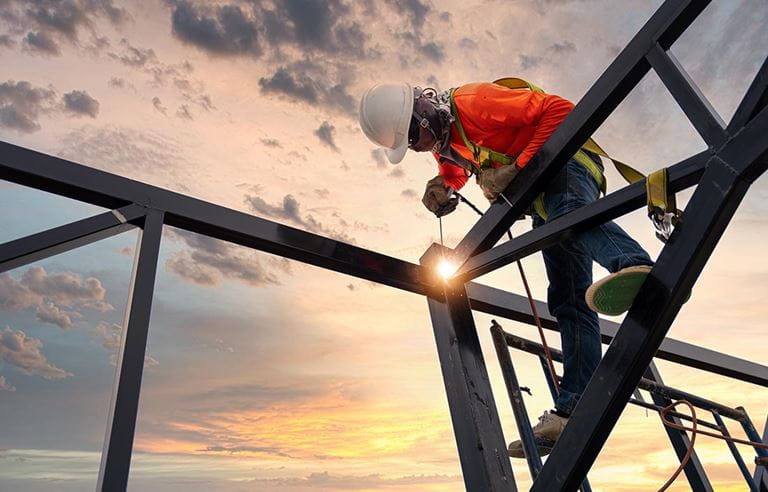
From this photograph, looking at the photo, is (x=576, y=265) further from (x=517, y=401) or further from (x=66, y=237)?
(x=66, y=237)

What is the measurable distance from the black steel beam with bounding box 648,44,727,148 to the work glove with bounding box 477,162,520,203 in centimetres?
83

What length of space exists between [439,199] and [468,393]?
4.05 ft

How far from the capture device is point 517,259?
328 centimetres

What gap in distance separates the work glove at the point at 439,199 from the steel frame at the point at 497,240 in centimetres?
39

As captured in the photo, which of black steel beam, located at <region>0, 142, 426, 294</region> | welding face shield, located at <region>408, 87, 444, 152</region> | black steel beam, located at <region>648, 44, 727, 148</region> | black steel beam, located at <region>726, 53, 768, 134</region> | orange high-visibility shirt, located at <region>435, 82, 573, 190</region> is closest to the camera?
black steel beam, located at <region>726, 53, 768, 134</region>

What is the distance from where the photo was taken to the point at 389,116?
3.76m

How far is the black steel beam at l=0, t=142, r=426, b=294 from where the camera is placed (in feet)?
8.82

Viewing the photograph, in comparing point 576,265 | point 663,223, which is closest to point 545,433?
point 576,265

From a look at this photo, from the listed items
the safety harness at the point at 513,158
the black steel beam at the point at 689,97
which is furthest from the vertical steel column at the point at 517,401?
the black steel beam at the point at 689,97

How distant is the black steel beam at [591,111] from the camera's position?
271cm

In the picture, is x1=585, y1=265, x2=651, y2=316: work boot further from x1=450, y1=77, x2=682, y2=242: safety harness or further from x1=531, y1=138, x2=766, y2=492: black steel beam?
x1=450, y1=77, x2=682, y2=242: safety harness

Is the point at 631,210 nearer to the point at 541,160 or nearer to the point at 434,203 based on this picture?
the point at 541,160

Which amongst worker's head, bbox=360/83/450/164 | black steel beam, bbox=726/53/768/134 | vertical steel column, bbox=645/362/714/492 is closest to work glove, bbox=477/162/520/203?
worker's head, bbox=360/83/450/164

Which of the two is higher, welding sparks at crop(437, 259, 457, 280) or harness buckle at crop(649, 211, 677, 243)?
welding sparks at crop(437, 259, 457, 280)
